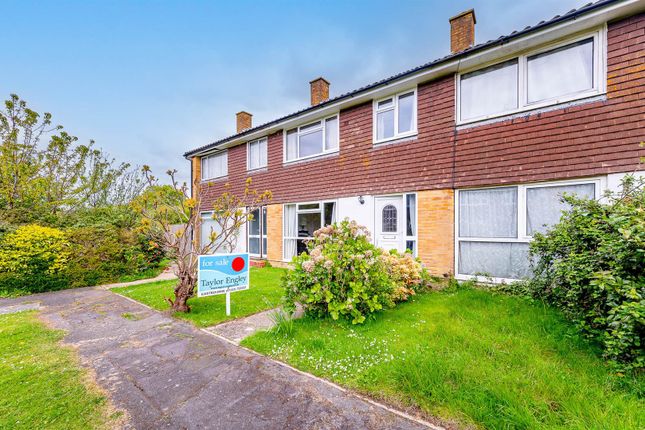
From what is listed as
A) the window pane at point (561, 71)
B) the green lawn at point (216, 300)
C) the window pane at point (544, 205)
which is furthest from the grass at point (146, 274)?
the window pane at point (561, 71)

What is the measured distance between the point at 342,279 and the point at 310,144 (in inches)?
260

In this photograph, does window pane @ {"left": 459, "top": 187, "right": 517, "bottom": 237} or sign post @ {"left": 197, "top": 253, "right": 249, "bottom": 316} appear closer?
sign post @ {"left": 197, "top": 253, "right": 249, "bottom": 316}

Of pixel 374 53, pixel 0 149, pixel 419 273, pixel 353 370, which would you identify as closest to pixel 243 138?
pixel 374 53

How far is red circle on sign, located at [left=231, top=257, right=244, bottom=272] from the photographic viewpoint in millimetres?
5438

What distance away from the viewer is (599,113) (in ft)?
17.0

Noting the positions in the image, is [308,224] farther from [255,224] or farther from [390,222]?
[390,222]

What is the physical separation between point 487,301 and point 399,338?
2.45 metres

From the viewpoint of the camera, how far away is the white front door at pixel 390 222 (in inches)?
303

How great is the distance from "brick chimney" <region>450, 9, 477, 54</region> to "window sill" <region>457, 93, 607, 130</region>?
2686 mm

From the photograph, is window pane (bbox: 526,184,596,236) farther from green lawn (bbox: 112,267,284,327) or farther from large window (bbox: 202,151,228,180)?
large window (bbox: 202,151,228,180)

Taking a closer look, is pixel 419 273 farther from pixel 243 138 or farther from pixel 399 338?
pixel 243 138

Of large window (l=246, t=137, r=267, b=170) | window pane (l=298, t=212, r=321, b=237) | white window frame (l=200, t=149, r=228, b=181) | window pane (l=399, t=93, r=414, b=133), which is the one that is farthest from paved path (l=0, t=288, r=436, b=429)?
white window frame (l=200, t=149, r=228, b=181)

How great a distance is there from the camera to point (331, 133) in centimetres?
942

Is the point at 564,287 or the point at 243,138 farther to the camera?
the point at 243,138
